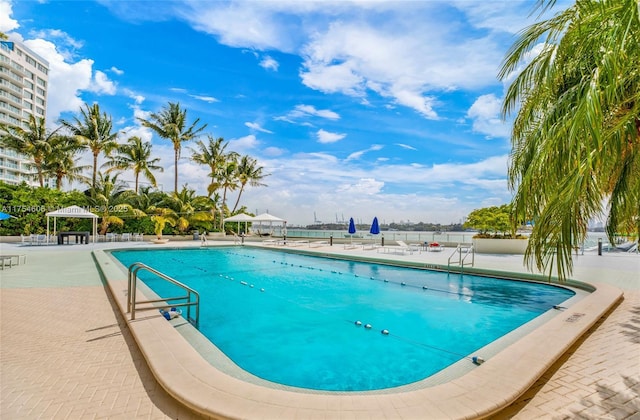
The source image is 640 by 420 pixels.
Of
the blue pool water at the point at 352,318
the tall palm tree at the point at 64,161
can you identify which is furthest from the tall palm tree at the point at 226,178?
the blue pool water at the point at 352,318

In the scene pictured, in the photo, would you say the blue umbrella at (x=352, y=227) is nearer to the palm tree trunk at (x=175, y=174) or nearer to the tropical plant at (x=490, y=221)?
the tropical plant at (x=490, y=221)

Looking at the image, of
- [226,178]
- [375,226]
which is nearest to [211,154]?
[226,178]

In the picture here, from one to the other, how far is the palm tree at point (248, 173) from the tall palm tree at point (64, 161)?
11553 mm

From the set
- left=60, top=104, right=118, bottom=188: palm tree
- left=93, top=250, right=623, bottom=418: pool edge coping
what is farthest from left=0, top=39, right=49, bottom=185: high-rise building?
left=93, top=250, right=623, bottom=418: pool edge coping

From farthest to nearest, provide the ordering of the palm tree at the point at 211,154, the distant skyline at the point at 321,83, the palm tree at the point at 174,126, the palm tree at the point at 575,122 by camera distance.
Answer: the palm tree at the point at 211,154 → the palm tree at the point at 174,126 → the distant skyline at the point at 321,83 → the palm tree at the point at 575,122

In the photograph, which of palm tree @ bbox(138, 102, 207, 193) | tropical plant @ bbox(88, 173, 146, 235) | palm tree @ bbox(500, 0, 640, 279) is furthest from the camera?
palm tree @ bbox(138, 102, 207, 193)

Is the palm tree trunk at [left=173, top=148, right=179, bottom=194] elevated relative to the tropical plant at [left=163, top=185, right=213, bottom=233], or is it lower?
elevated

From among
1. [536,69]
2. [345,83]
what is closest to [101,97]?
[345,83]

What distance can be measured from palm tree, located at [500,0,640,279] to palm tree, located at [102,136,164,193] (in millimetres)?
26252

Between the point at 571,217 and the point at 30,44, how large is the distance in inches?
3343

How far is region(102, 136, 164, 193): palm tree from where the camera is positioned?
80.3ft

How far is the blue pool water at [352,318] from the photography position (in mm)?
4398

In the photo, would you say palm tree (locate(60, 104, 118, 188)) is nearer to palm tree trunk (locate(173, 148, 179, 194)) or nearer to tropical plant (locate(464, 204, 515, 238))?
palm tree trunk (locate(173, 148, 179, 194))

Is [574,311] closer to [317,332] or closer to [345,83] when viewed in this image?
[317,332]
